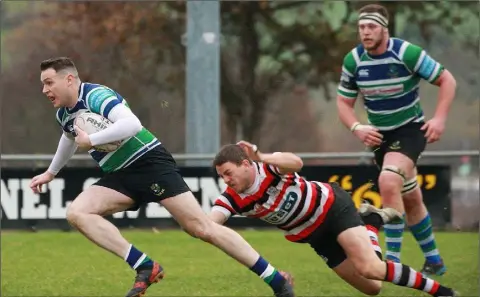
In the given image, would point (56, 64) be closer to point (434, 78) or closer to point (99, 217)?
point (99, 217)

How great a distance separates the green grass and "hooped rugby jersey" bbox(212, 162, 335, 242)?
1.45 m

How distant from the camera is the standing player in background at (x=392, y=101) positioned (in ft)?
27.8

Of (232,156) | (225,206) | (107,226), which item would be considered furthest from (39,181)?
(232,156)

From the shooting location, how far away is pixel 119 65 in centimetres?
1717

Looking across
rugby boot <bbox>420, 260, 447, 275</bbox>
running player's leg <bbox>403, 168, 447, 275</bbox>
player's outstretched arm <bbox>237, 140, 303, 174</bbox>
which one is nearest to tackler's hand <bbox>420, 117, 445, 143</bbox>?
running player's leg <bbox>403, 168, 447, 275</bbox>

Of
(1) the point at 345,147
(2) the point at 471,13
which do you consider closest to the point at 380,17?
(1) the point at 345,147

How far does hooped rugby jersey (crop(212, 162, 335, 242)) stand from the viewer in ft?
22.3

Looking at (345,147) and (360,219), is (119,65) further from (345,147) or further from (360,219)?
(360,219)

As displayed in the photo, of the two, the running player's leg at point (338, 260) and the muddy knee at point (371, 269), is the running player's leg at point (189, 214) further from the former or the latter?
the muddy knee at point (371, 269)

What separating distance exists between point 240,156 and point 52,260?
451 cm

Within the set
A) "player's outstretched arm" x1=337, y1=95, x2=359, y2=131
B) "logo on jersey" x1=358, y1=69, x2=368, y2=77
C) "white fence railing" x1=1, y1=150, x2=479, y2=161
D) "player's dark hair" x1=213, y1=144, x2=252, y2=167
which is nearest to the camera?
"player's dark hair" x1=213, y1=144, x2=252, y2=167

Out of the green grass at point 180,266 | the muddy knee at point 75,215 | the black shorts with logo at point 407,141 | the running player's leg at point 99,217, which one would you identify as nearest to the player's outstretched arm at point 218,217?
the running player's leg at point 99,217

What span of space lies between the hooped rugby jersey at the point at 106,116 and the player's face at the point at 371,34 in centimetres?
206

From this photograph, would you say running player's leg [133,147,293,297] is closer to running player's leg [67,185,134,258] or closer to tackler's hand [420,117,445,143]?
running player's leg [67,185,134,258]
